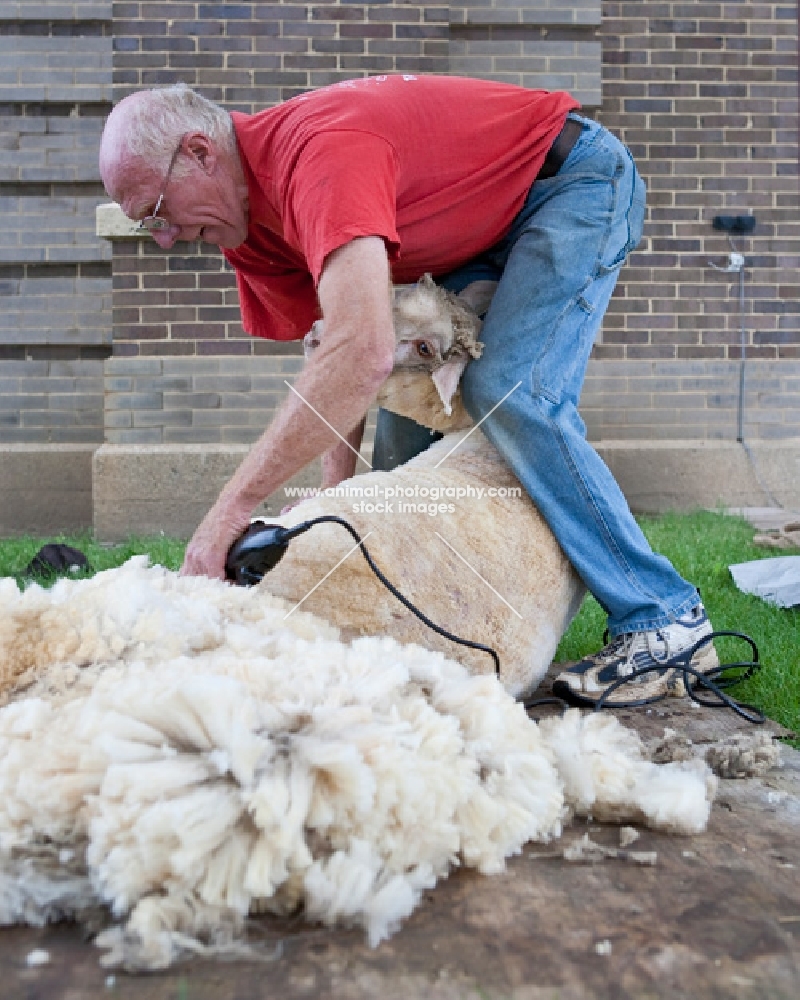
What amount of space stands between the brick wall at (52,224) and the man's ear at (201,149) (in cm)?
455

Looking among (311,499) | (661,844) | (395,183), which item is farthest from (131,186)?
(661,844)

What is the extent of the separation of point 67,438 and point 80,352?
616 mm

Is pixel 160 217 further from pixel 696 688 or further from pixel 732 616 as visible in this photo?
pixel 732 616

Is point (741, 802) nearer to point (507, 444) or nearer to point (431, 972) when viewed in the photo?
point (431, 972)

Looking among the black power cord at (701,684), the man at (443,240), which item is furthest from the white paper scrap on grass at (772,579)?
the man at (443,240)

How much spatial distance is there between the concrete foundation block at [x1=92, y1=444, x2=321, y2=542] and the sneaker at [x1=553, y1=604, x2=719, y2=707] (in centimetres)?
372

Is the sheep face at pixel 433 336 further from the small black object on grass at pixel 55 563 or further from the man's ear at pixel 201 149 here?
the small black object on grass at pixel 55 563

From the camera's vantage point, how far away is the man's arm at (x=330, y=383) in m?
2.06

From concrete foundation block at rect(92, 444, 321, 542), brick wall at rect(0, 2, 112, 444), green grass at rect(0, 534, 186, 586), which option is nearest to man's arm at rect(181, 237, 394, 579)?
green grass at rect(0, 534, 186, 586)

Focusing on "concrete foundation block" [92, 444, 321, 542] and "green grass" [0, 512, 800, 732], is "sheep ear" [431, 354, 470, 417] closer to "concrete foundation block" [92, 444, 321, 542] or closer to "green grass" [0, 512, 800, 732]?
"green grass" [0, 512, 800, 732]

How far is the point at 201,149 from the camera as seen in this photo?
236 centimetres

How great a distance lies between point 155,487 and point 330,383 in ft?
14.1

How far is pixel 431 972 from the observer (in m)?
1.19

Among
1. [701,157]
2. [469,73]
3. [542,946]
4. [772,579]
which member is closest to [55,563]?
[772,579]
